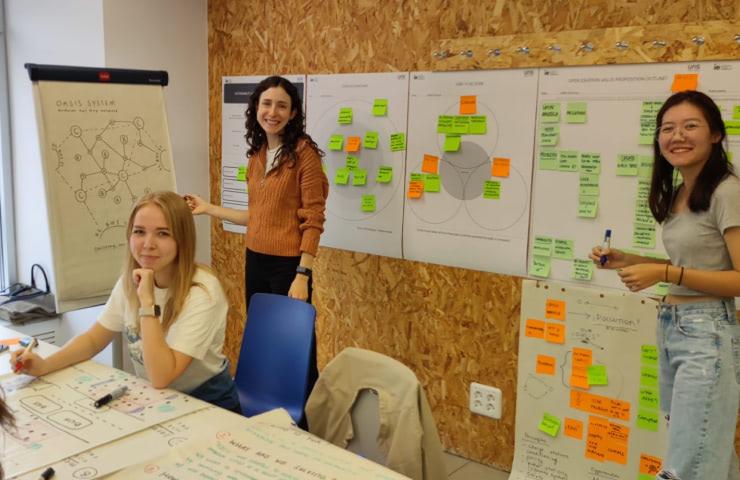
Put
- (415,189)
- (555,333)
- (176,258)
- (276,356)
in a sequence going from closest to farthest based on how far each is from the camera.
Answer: (176,258), (276,356), (555,333), (415,189)

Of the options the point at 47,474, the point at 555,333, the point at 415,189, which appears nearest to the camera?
the point at 47,474

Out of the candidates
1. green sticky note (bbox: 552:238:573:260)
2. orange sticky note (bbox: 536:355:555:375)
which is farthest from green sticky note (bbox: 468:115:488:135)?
orange sticky note (bbox: 536:355:555:375)

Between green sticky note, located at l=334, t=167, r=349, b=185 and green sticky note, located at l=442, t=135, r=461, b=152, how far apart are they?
0.57 metres

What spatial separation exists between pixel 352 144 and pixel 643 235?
145 cm

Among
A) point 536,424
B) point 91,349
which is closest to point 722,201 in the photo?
point 536,424

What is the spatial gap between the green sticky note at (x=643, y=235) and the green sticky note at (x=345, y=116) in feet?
4.79

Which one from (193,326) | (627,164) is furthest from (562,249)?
(193,326)

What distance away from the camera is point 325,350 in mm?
3545

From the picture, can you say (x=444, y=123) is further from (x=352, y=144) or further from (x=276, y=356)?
(x=276, y=356)

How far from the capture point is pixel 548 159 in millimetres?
2711

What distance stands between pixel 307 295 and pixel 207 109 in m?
1.71

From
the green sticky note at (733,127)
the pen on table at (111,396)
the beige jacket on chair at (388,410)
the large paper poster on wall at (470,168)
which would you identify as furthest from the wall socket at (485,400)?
the pen on table at (111,396)

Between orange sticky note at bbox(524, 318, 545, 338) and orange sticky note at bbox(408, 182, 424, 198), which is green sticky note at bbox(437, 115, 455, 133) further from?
orange sticky note at bbox(524, 318, 545, 338)

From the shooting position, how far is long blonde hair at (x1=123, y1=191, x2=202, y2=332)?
6.56 feet
